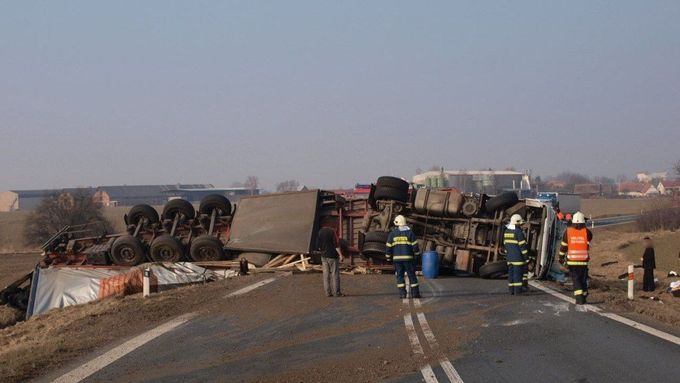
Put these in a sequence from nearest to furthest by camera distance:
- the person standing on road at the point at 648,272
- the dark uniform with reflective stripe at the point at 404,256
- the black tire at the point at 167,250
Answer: the dark uniform with reflective stripe at the point at 404,256 → the person standing on road at the point at 648,272 → the black tire at the point at 167,250

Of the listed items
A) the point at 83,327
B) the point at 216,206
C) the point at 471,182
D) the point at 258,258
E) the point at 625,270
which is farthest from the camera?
the point at 471,182

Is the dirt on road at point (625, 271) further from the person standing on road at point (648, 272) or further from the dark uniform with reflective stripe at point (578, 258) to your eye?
the dark uniform with reflective stripe at point (578, 258)

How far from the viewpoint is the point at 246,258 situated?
22.8 meters

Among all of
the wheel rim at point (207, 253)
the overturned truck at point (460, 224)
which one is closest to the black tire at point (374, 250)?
the overturned truck at point (460, 224)

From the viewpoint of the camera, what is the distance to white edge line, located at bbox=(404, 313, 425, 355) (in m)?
9.62

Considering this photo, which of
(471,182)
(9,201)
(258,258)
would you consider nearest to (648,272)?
(258,258)

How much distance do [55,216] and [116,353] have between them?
4966cm

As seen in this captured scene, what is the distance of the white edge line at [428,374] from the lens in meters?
7.88

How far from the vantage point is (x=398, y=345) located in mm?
9961

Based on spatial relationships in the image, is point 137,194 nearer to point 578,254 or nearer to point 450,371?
point 578,254

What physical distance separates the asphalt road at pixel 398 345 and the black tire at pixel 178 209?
10.1m

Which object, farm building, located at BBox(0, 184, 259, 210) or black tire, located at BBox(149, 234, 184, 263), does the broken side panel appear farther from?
farm building, located at BBox(0, 184, 259, 210)

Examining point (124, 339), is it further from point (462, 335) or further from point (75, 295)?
point (75, 295)

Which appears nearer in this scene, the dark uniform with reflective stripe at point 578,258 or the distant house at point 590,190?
the dark uniform with reflective stripe at point 578,258
